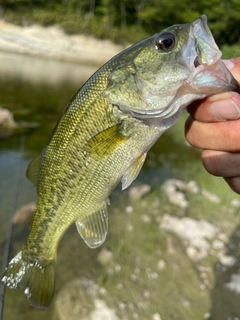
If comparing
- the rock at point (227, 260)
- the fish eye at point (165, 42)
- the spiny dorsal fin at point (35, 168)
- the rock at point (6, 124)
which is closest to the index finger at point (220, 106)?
the fish eye at point (165, 42)

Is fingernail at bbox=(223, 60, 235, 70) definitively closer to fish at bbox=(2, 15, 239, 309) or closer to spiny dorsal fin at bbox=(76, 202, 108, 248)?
fish at bbox=(2, 15, 239, 309)

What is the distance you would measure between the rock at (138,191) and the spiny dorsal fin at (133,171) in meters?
2.87

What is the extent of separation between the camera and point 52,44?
22766mm

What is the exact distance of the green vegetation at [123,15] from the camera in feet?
81.4

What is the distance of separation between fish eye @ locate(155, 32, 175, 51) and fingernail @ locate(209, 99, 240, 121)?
39 cm

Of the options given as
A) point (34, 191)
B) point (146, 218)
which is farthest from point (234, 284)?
point (34, 191)

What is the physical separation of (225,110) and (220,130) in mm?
172

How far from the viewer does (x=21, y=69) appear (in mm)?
15828

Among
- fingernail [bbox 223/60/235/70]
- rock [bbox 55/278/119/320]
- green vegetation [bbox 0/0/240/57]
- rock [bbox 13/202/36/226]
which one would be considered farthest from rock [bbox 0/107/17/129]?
green vegetation [bbox 0/0/240/57]

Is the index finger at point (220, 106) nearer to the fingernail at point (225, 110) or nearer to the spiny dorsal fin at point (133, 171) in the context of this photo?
the fingernail at point (225, 110)

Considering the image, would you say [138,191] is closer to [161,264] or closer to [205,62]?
[161,264]

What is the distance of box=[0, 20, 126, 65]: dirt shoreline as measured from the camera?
70.7ft

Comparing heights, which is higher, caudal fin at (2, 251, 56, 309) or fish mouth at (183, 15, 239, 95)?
fish mouth at (183, 15, 239, 95)

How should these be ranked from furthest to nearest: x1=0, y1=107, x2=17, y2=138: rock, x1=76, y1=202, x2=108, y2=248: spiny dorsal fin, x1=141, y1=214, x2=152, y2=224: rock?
x1=0, y1=107, x2=17, y2=138: rock, x1=141, y1=214, x2=152, y2=224: rock, x1=76, y1=202, x2=108, y2=248: spiny dorsal fin
